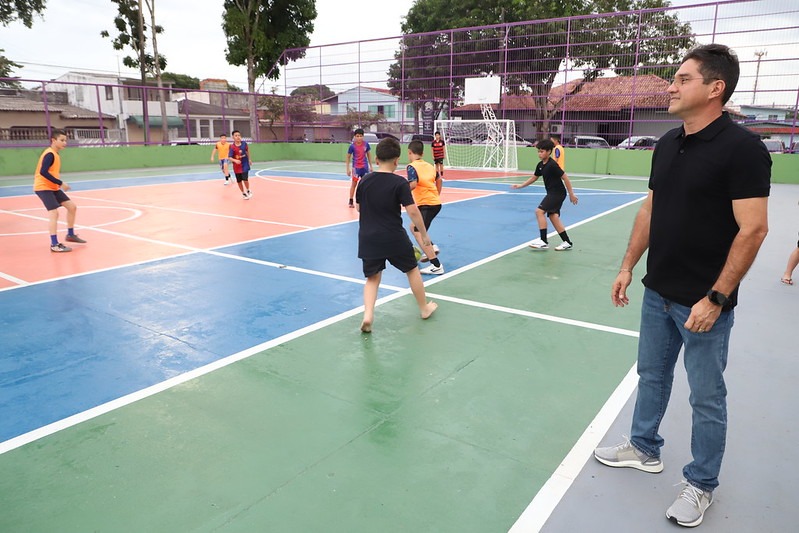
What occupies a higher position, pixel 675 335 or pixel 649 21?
pixel 649 21

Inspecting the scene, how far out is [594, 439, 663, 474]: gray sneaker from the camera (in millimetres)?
3326

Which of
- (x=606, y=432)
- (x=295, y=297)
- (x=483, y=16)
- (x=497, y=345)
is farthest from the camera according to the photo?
(x=483, y=16)

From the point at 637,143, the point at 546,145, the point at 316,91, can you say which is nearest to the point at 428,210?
the point at 546,145

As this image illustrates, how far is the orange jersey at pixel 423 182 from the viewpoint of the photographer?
768 centimetres

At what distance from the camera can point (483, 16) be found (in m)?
33.5

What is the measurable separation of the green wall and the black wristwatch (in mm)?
20078

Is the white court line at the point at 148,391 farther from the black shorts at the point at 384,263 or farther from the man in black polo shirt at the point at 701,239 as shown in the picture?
the man in black polo shirt at the point at 701,239

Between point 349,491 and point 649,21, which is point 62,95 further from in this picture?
point 349,491

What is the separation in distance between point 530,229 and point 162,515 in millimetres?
9124

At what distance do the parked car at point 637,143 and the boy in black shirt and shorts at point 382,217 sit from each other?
18.9 meters

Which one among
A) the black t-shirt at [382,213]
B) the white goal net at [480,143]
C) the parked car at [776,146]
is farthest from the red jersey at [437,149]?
the black t-shirt at [382,213]

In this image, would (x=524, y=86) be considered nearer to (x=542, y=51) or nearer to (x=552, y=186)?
(x=542, y=51)

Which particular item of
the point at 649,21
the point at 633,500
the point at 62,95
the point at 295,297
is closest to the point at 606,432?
the point at 633,500

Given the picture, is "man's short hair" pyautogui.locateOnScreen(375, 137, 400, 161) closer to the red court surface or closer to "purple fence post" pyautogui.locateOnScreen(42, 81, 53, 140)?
the red court surface
